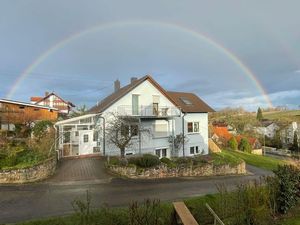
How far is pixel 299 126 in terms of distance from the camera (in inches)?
3019

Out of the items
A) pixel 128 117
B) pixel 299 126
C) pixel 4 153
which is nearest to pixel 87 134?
pixel 128 117

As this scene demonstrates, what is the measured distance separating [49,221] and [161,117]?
68.7 ft

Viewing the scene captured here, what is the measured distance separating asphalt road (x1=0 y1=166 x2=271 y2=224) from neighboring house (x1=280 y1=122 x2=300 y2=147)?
66.2 meters

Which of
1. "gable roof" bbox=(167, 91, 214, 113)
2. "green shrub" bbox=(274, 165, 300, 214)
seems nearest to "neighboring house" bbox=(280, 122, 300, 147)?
"gable roof" bbox=(167, 91, 214, 113)

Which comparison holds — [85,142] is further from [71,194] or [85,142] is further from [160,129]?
[71,194]

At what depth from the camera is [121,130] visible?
2303 centimetres

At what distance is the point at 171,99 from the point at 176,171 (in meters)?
10.6

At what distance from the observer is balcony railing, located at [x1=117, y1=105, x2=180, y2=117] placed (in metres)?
26.4

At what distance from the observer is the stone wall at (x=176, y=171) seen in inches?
757

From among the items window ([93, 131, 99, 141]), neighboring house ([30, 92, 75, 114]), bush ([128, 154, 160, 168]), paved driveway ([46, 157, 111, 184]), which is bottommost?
paved driveway ([46, 157, 111, 184])

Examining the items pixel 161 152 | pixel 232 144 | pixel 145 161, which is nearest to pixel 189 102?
pixel 161 152

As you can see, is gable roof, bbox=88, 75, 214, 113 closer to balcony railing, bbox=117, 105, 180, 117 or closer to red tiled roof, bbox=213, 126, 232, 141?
balcony railing, bbox=117, 105, 180, 117

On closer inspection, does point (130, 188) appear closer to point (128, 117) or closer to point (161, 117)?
point (128, 117)

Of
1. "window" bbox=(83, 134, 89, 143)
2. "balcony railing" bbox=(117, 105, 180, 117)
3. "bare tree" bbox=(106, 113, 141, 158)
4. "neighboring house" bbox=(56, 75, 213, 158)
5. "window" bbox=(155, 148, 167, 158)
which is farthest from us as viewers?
"window" bbox=(155, 148, 167, 158)
